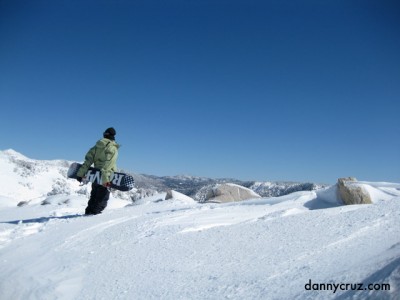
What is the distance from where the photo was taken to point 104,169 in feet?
26.5

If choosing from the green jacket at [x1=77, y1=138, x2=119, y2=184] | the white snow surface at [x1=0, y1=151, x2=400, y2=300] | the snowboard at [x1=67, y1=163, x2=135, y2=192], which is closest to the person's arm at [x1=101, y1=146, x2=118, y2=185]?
the green jacket at [x1=77, y1=138, x2=119, y2=184]

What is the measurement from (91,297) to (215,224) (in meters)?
2.69

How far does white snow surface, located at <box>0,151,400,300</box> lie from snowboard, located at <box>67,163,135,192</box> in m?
2.00

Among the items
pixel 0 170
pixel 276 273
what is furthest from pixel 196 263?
pixel 0 170

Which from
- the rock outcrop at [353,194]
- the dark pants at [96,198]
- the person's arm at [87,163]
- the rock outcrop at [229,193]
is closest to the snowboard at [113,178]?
the person's arm at [87,163]

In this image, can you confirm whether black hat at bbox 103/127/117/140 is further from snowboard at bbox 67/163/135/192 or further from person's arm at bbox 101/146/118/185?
snowboard at bbox 67/163/135/192

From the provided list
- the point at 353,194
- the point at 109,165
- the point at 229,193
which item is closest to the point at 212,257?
the point at 353,194

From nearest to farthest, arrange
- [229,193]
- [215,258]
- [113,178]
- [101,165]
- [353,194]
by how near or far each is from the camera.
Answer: [215,258] < [353,194] < [101,165] < [113,178] < [229,193]

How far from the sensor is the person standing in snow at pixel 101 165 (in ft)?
26.6

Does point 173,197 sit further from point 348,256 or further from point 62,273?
point 348,256

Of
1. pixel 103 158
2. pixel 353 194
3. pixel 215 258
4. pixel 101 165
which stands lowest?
pixel 215 258

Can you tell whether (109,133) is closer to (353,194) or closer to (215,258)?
(215,258)

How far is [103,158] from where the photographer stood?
8164 mm

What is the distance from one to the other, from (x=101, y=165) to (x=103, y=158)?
19 centimetres
